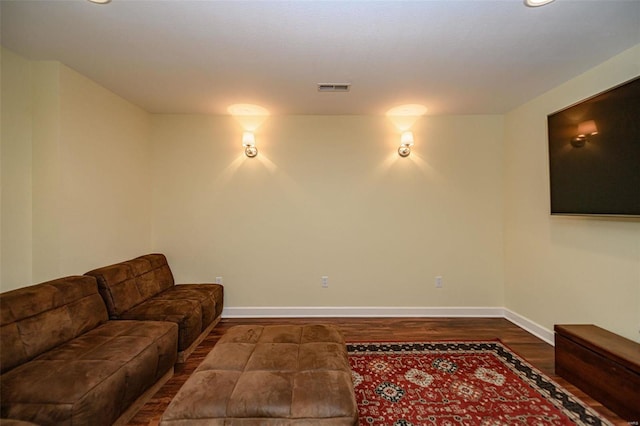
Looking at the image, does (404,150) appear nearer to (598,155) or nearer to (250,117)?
→ (598,155)

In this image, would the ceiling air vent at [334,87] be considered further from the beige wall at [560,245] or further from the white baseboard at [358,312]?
the white baseboard at [358,312]

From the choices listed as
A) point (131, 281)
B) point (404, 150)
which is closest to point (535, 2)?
point (404, 150)

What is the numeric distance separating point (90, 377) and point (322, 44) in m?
2.57

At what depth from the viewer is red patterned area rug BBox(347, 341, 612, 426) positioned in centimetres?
172

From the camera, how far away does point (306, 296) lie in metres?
3.45

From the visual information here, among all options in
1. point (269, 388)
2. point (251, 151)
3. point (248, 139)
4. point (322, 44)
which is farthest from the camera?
point (251, 151)

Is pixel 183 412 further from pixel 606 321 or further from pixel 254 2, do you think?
pixel 606 321

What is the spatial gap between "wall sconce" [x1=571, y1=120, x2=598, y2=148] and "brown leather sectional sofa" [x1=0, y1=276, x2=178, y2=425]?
3692 mm

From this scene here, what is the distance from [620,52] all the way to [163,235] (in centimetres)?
486

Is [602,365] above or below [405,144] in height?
below

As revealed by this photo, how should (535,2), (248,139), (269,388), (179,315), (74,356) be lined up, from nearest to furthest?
(269,388) → (535,2) → (74,356) → (179,315) → (248,139)

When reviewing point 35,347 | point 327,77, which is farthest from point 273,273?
point 327,77

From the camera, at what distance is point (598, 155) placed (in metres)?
2.06

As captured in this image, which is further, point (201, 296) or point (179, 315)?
point (201, 296)
